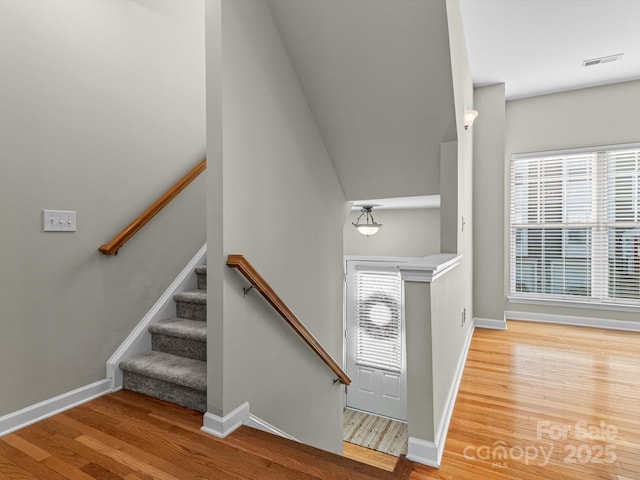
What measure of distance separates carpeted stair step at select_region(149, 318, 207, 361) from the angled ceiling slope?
73.4 inches

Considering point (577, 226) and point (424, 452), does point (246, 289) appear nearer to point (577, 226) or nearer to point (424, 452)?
point (424, 452)

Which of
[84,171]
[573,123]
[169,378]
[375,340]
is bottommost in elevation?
[375,340]

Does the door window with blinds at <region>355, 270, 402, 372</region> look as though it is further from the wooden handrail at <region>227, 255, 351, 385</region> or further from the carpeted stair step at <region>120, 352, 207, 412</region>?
the carpeted stair step at <region>120, 352, 207, 412</region>

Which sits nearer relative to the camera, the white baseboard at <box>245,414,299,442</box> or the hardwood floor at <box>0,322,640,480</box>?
the hardwood floor at <box>0,322,640,480</box>

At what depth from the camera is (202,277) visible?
2.87 meters

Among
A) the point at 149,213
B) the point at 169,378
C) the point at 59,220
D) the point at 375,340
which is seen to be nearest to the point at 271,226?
the point at 149,213

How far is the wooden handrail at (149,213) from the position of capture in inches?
89.4

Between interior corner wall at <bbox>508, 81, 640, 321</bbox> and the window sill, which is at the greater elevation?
interior corner wall at <bbox>508, 81, 640, 321</bbox>

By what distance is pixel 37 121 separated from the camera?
196 centimetres

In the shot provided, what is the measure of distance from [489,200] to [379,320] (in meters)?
2.56

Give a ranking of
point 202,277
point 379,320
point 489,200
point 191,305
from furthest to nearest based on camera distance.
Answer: point 379,320, point 489,200, point 202,277, point 191,305

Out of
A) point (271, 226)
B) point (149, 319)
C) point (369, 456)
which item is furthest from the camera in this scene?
point (369, 456)

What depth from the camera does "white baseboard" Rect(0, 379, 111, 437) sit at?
1847mm

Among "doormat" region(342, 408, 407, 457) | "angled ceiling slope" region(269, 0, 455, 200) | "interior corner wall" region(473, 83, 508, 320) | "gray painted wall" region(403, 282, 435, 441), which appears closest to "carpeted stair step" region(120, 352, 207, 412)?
"gray painted wall" region(403, 282, 435, 441)
